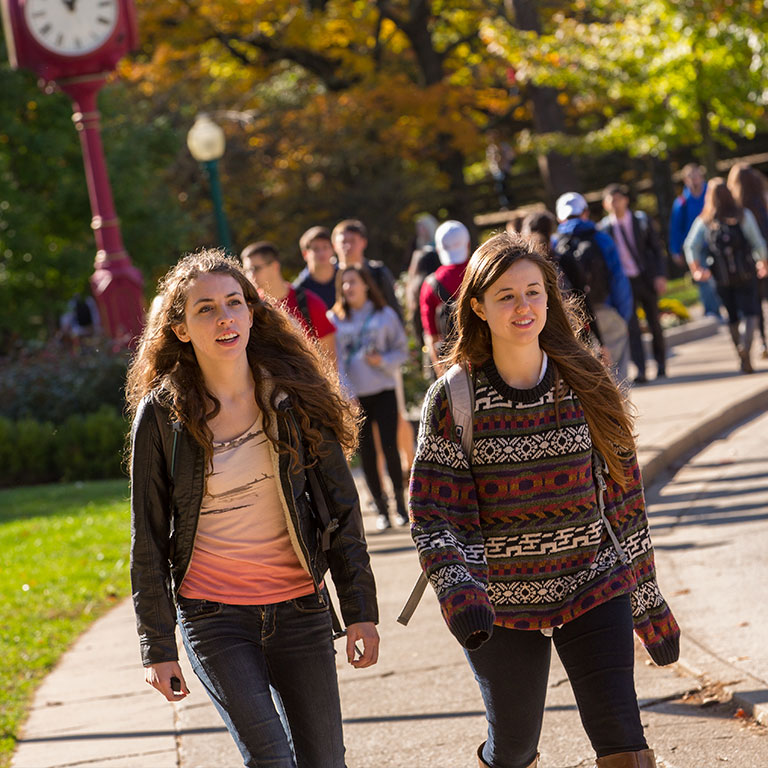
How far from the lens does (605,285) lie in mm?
10344

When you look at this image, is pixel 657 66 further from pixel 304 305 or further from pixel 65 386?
pixel 304 305

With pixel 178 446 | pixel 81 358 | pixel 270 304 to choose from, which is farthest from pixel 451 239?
pixel 81 358

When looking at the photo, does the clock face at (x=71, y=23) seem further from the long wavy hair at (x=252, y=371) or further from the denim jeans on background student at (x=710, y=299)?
the long wavy hair at (x=252, y=371)

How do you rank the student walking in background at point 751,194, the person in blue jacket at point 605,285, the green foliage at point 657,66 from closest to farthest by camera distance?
1. the person in blue jacket at point 605,285
2. the student walking in background at point 751,194
3. the green foliage at point 657,66

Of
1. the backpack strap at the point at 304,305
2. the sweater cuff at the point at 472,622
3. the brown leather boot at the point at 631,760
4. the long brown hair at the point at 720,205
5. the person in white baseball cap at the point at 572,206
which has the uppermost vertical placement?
the person in white baseball cap at the point at 572,206

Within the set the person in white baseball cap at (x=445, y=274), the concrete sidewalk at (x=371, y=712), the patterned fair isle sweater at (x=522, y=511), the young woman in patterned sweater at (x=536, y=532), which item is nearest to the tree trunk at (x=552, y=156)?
the person in white baseball cap at (x=445, y=274)

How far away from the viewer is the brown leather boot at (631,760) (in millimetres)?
3537

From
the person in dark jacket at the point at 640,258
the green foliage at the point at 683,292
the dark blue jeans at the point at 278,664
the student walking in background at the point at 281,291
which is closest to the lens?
the dark blue jeans at the point at 278,664

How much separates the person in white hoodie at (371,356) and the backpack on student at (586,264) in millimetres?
1416

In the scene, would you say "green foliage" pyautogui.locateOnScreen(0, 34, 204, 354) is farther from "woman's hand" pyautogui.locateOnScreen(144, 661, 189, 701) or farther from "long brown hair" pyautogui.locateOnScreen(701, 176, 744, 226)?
"woman's hand" pyautogui.locateOnScreen(144, 661, 189, 701)

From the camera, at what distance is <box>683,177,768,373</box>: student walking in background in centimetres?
1340

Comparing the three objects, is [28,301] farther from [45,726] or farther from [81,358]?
[45,726]

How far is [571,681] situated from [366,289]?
5.67 meters

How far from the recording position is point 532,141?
85.6 feet
